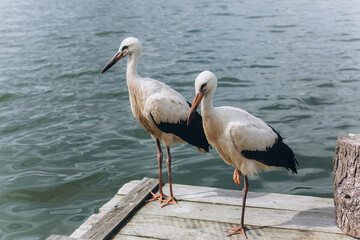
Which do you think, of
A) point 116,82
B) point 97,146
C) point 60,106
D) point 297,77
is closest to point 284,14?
point 297,77

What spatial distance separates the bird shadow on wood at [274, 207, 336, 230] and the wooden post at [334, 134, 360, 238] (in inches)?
7.7

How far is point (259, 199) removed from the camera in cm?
555

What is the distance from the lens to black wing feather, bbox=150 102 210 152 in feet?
18.5

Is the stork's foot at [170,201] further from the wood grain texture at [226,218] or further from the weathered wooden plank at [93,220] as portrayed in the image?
the weathered wooden plank at [93,220]

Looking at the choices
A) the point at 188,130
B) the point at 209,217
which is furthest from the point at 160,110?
the point at 209,217

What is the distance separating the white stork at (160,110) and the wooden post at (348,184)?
1772 mm

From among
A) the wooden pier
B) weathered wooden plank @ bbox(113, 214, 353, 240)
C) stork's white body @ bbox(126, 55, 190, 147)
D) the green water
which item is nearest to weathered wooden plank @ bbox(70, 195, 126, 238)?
the wooden pier

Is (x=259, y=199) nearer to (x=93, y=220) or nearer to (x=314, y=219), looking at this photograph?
(x=314, y=219)

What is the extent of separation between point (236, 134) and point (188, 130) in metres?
1.06

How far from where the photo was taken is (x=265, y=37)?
19.3m

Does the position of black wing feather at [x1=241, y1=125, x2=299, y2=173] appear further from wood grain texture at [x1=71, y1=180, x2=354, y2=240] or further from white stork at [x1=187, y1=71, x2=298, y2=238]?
wood grain texture at [x1=71, y1=180, x2=354, y2=240]

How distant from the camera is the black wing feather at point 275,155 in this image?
4.93 m

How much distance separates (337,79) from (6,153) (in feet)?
30.6

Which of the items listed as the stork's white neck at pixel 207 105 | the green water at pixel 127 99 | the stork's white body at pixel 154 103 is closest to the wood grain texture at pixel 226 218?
the stork's white body at pixel 154 103
